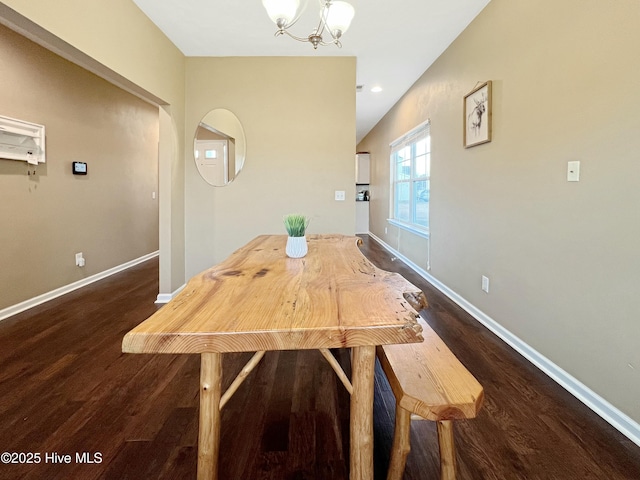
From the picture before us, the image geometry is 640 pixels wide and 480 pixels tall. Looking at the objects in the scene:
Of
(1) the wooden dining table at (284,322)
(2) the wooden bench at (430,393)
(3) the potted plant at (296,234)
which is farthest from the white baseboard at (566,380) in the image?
(3) the potted plant at (296,234)

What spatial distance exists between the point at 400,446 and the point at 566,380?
50.0 inches

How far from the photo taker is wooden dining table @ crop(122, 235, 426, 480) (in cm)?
79

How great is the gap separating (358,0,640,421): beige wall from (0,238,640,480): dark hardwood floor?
10.6 inches

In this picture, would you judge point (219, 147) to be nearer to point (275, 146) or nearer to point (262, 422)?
point (275, 146)

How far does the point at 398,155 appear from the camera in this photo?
560 centimetres

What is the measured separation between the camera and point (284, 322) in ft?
2.76

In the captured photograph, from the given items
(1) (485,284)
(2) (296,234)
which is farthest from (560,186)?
(2) (296,234)

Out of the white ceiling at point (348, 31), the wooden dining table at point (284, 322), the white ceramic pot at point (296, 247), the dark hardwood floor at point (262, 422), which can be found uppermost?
the white ceiling at point (348, 31)

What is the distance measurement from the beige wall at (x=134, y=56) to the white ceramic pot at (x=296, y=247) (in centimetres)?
171

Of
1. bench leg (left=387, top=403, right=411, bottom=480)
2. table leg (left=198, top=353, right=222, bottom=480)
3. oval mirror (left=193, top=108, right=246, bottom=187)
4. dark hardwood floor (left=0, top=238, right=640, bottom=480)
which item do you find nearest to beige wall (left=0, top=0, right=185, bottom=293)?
oval mirror (left=193, top=108, right=246, bottom=187)

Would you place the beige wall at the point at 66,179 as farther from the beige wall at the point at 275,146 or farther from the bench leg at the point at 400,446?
the bench leg at the point at 400,446

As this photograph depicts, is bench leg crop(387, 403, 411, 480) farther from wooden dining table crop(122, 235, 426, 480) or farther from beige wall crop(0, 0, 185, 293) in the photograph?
beige wall crop(0, 0, 185, 293)

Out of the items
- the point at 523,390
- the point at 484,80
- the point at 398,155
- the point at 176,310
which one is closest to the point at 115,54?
the point at 176,310

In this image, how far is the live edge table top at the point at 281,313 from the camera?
788 mm
